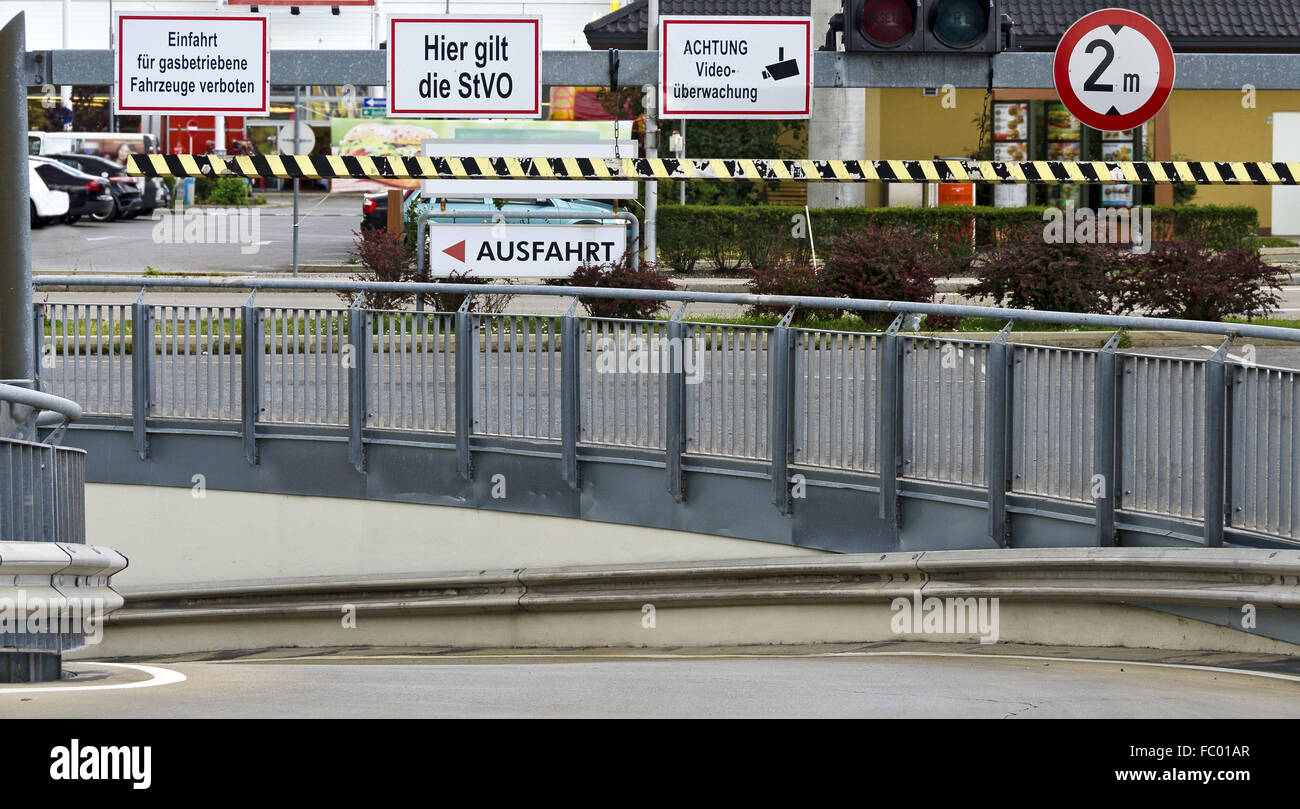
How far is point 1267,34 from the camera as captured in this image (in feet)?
119

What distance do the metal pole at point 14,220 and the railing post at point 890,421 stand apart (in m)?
4.90

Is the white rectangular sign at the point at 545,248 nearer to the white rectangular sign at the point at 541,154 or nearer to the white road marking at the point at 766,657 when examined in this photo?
the white rectangular sign at the point at 541,154

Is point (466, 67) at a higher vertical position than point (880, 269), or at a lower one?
higher

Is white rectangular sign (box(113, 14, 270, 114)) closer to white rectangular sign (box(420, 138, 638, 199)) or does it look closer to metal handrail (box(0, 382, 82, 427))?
white rectangular sign (box(420, 138, 638, 199))

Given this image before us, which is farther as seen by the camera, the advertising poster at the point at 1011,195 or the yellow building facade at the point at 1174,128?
the yellow building facade at the point at 1174,128

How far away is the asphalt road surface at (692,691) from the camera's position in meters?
6.64

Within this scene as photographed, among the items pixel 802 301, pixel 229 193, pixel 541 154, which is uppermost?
pixel 229 193

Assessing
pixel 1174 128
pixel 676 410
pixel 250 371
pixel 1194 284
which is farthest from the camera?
pixel 1174 128

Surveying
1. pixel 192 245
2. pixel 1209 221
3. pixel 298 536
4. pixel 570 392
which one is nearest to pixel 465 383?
pixel 570 392

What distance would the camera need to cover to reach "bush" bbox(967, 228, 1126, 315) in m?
17.8

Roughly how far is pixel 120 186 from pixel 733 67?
2911cm

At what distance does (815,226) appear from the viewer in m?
28.9

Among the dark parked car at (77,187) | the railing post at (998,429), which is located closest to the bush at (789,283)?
the railing post at (998,429)

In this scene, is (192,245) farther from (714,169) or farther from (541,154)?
(714,169)
